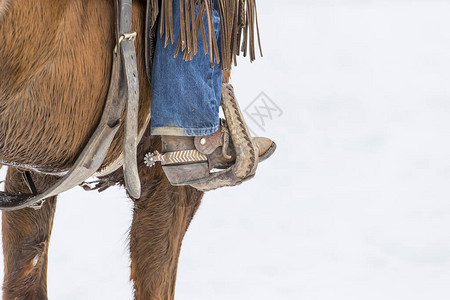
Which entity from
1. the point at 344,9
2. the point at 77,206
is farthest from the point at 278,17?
the point at 77,206

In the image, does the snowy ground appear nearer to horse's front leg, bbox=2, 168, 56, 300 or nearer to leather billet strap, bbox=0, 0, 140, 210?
horse's front leg, bbox=2, 168, 56, 300

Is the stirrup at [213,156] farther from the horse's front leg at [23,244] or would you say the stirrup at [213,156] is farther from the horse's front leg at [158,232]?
the horse's front leg at [23,244]

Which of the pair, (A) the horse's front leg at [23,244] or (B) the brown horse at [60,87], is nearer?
(B) the brown horse at [60,87]

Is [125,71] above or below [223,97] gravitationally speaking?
above

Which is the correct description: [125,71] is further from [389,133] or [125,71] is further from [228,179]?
[389,133]

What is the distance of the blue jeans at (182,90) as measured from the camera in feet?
4.75

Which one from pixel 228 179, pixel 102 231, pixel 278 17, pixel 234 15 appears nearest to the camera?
pixel 234 15

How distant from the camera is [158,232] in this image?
1.84 meters

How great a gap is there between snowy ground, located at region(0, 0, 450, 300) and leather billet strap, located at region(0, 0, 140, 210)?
64cm

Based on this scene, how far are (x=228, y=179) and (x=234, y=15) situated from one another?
14.2 inches

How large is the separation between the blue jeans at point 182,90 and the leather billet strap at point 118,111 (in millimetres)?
93

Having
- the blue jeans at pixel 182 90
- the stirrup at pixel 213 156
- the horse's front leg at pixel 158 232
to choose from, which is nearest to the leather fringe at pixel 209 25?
the blue jeans at pixel 182 90

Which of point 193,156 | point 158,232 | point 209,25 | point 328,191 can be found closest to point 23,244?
point 158,232

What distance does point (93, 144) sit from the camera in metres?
1.37
